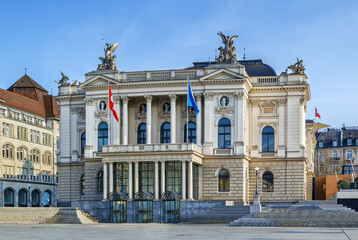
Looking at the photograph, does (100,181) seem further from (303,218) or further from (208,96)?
(303,218)

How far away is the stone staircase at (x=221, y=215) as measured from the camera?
67062 millimetres

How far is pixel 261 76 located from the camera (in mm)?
82125

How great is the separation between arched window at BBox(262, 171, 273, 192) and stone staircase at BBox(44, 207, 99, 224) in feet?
65.9

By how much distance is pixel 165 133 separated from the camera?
8125 cm

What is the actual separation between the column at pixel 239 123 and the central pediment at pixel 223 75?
1.76 m

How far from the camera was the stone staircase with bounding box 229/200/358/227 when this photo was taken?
57688mm

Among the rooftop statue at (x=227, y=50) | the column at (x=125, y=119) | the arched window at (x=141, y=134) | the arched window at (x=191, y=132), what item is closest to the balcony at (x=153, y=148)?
the column at (x=125, y=119)

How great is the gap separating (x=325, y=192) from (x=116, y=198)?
2873 centimetres

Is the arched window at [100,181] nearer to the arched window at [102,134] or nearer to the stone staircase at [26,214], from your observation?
the arched window at [102,134]

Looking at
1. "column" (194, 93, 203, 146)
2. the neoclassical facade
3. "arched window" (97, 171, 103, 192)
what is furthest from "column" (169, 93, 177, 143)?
"arched window" (97, 171, 103, 192)

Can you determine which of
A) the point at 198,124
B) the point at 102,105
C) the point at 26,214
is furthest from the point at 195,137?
the point at 26,214

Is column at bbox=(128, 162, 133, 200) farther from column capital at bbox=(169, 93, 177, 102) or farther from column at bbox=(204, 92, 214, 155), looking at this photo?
column capital at bbox=(169, 93, 177, 102)

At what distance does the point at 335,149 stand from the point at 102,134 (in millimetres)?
75036

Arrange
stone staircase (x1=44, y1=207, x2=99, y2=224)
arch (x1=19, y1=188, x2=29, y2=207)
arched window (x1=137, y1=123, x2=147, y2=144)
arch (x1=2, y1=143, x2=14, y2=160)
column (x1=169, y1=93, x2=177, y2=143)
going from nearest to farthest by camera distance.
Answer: stone staircase (x1=44, y1=207, x2=99, y2=224), column (x1=169, y1=93, x2=177, y2=143), arched window (x1=137, y1=123, x2=147, y2=144), arch (x1=2, y1=143, x2=14, y2=160), arch (x1=19, y1=188, x2=29, y2=207)
